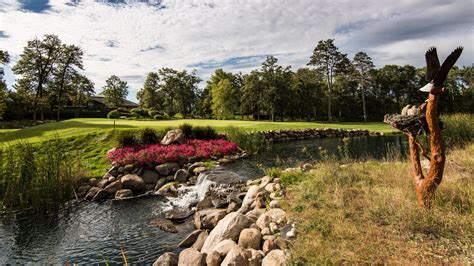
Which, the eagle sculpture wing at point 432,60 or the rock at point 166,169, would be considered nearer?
the eagle sculpture wing at point 432,60

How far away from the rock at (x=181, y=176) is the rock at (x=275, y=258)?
7.87 meters

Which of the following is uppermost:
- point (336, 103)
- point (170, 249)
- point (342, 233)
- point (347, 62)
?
point (347, 62)

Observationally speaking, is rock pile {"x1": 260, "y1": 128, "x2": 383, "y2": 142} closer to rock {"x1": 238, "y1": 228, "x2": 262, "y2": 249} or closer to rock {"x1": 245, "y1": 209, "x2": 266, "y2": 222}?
rock {"x1": 245, "y1": 209, "x2": 266, "y2": 222}

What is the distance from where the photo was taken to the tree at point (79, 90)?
44531 mm

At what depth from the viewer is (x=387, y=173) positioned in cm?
714

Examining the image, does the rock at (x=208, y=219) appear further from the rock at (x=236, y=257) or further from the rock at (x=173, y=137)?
the rock at (x=173, y=137)

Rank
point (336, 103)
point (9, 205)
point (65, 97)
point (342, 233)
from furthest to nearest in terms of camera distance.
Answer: point (336, 103), point (65, 97), point (9, 205), point (342, 233)

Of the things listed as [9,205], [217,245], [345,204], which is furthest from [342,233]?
[9,205]

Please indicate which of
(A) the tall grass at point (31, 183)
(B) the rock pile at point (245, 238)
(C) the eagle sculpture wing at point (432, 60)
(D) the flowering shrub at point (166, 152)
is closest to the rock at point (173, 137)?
(D) the flowering shrub at point (166, 152)

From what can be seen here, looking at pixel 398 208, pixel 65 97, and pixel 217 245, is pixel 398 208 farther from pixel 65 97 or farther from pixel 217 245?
pixel 65 97

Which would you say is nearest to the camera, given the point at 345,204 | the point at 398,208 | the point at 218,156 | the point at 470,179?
the point at 398,208

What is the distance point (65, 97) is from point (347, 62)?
46085mm

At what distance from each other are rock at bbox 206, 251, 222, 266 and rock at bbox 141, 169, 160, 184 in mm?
7751

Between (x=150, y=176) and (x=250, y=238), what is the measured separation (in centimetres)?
809
